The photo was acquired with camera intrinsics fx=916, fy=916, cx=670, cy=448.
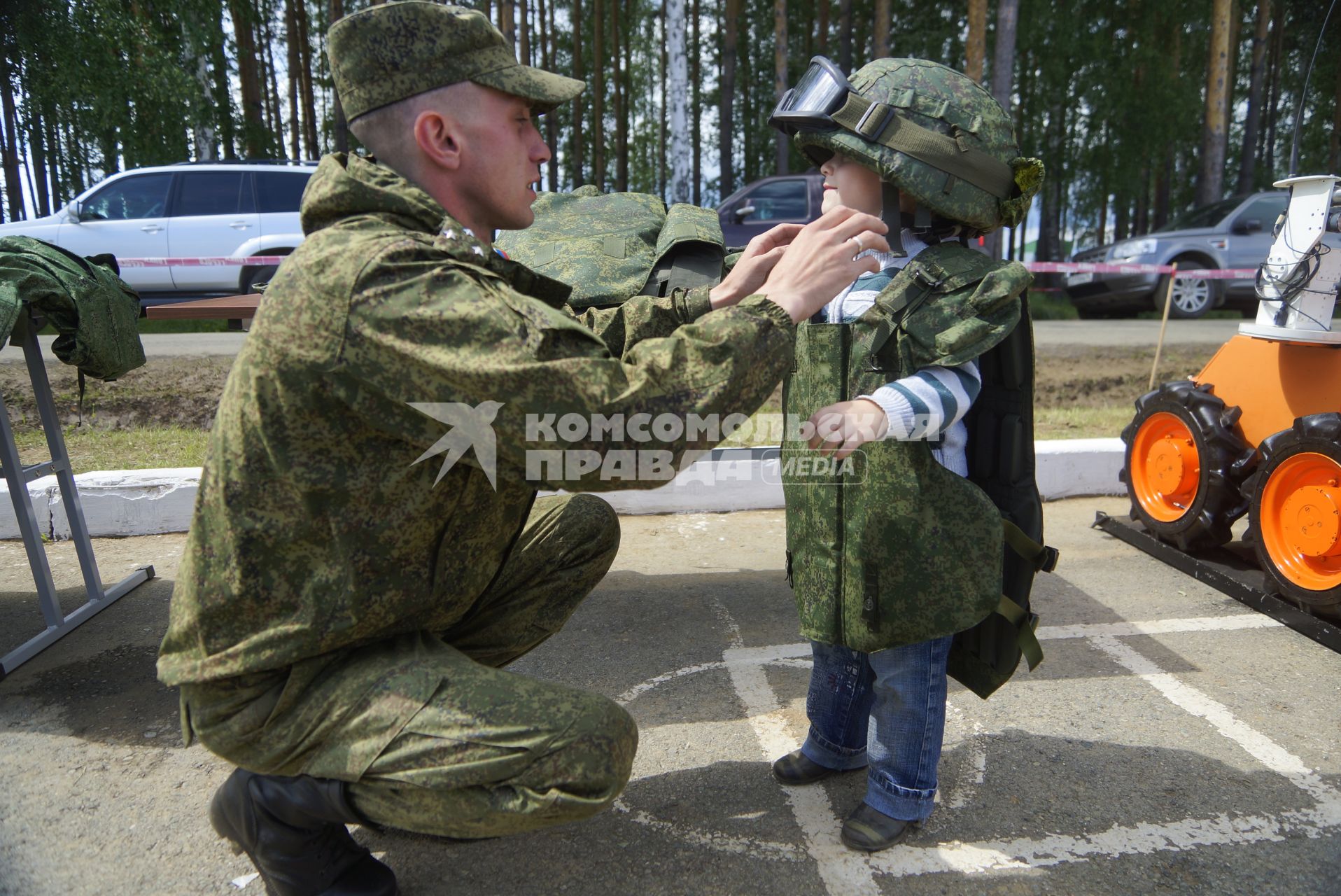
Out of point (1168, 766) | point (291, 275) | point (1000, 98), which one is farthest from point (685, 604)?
point (1000, 98)

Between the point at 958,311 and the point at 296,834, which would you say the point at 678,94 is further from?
the point at 296,834

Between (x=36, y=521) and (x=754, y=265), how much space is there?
3231 millimetres

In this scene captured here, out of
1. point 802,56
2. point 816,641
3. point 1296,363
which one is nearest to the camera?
point 816,641

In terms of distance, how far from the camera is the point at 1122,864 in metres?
2.17

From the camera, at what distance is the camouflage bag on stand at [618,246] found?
10.1 feet

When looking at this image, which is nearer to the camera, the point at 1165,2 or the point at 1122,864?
the point at 1122,864

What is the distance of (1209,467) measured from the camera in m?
3.87

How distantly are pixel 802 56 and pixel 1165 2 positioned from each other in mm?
8153

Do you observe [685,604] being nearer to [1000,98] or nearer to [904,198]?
[904,198]

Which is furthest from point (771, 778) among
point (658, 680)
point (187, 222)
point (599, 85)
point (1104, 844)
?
point (599, 85)

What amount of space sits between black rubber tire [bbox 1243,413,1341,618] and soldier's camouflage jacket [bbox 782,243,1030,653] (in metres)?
1.96

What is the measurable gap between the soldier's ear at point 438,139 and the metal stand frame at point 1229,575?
135 inches

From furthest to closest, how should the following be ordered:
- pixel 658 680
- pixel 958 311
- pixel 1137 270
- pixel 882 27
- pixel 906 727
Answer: pixel 882 27 → pixel 1137 270 → pixel 658 680 → pixel 906 727 → pixel 958 311

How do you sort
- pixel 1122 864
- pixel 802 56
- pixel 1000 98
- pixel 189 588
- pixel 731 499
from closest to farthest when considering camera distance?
pixel 189 588 < pixel 1122 864 < pixel 731 499 < pixel 1000 98 < pixel 802 56
